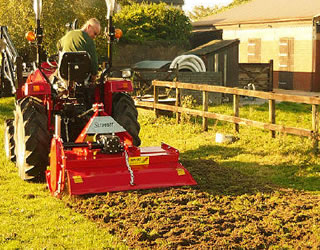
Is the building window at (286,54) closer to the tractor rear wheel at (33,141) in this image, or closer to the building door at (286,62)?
the building door at (286,62)

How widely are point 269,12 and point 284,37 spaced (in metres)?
2.48

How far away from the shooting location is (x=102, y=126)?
741cm

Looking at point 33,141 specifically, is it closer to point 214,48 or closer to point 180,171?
point 180,171

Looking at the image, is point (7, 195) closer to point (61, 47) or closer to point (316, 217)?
point (61, 47)

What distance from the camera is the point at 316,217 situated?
6480 millimetres

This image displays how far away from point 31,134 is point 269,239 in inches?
139

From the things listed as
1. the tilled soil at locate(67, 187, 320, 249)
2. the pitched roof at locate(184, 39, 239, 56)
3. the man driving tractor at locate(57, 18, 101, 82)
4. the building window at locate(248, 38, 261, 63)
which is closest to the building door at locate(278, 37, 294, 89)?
the building window at locate(248, 38, 261, 63)

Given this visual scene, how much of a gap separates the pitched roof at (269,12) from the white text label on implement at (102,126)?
18206mm

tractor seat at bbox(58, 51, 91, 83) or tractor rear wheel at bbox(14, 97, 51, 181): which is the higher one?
tractor seat at bbox(58, 51, 91, 83)

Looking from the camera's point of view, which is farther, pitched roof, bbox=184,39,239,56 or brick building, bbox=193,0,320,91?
brick building, bbox=193,0,320,91

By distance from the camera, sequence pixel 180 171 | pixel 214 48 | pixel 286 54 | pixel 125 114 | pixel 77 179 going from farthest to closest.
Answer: pixel 286 54 < pixel 214 48 < pixel 125 114 < pixel 180 171 < pixel 77 179

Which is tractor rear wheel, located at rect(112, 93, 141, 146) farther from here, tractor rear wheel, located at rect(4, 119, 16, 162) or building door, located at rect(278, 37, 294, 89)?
building door, located at rect(278, 37, 294, 89)

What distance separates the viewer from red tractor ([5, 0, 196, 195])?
739 cm

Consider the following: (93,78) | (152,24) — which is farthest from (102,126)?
(152,24)
